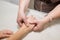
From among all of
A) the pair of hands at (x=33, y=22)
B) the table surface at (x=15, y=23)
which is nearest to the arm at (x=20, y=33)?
the pair of hands at (x=33, y=22)

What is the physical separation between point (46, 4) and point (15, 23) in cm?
26

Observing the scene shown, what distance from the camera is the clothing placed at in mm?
977

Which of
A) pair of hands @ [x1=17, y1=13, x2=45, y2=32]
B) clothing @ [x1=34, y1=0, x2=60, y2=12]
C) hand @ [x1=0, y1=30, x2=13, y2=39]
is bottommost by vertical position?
hand @ [x1=0, y1=30, x2=13, y2=39]

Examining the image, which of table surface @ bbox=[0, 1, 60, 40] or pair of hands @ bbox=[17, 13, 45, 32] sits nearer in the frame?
pair of hands @ bbox=[17, 13, 45, 32]

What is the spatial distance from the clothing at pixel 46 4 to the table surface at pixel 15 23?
4 cm

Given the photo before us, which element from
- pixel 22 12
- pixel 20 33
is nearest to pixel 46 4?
pixel 22 12

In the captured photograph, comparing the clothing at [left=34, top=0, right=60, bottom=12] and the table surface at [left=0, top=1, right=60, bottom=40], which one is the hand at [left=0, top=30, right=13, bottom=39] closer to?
the table surface at [left=0, top=1, right=60, bottom=40]

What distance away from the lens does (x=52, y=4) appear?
0.99 meters

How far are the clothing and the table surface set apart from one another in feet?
0.13

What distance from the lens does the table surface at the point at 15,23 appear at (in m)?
0.99

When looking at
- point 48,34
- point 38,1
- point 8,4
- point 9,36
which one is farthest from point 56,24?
point 8,4

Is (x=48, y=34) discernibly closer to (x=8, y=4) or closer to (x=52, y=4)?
(x=52, y=4)

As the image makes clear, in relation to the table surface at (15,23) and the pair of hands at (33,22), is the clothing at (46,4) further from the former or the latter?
the pair of hands at (33,22)

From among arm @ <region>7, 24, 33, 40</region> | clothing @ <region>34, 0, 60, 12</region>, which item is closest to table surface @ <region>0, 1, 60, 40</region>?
clothing @ <region>34, 0, 60, 12</region>
